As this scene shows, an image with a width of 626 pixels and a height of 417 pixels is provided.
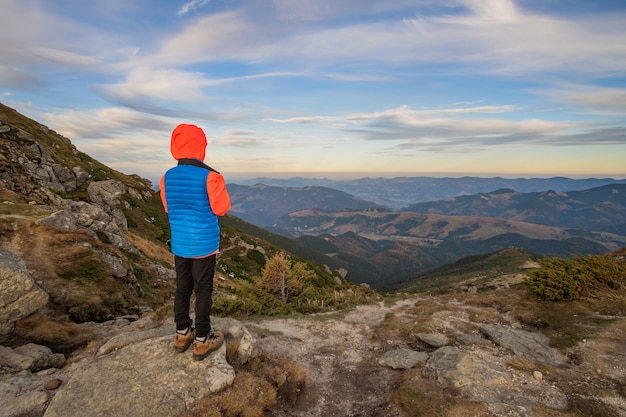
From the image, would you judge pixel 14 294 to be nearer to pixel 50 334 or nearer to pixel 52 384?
pixel 50 334

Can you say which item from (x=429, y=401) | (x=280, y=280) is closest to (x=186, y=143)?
(x=429, y=401)

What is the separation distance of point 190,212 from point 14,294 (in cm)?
659

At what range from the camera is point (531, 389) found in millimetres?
7375

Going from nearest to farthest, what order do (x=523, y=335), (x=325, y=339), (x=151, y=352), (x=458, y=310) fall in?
1. (x=151, y=352)
2. (x=523, y=335)
3. (x=325, y=339)
4. (x=458, y=310)

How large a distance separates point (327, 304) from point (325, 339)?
569cm

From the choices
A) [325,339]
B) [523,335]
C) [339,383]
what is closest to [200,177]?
[339,383]

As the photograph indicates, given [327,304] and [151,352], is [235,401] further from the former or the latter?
[327,304]

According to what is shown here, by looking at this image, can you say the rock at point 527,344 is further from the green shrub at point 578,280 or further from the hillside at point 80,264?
the hillside at point 80,264

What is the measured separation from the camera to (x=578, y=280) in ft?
48.2

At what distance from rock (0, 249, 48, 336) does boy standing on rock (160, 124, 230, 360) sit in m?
5.42

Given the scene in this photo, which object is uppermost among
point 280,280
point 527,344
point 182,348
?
point 182,348

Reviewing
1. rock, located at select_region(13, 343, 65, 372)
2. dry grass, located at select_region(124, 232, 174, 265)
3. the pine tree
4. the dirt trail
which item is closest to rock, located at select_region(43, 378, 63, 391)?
rock, located at select_region(13, 343, 65, 372)

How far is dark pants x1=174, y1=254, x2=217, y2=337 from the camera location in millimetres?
6836

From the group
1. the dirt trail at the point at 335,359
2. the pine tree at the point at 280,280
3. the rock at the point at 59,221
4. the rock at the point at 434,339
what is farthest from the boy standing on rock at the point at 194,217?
the rock at the point at 59,221
